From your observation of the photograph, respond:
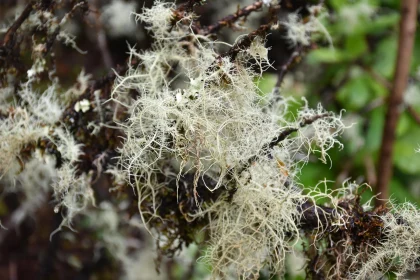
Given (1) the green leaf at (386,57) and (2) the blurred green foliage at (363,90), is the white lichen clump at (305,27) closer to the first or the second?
(2) the blurred green foliage at (363,90)

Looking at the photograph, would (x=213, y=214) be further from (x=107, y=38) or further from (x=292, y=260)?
(x=107, y=38)

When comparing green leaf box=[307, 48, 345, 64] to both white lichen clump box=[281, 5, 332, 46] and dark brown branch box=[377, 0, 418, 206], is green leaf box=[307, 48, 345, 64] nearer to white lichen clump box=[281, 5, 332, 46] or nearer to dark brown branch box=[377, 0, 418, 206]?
dark brown branch box=[377, 0, 418, 206]

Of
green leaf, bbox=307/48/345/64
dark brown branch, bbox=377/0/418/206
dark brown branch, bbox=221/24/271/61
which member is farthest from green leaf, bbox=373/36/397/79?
dark brown branch, bbox=221/24/271/61

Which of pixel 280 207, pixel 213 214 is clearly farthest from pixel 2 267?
pixel 280 207

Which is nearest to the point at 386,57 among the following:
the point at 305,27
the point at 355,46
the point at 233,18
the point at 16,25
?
the point at 355,46

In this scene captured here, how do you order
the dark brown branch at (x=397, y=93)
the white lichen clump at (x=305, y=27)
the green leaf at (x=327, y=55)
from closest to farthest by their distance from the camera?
1. the white lichen clump at (x=305, y=27)
2. the dark brown branch at (x=397, y=93)
3. the green leaf at (x=327, y=55)

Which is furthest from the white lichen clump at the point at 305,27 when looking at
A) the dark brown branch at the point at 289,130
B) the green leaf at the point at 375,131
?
the green leaf at the point at 375,131

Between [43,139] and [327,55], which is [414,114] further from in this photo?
[43,139]
